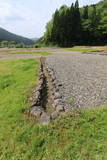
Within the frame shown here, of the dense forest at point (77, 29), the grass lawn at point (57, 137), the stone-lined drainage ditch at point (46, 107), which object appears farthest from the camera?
the dense forest at point (77, 29)

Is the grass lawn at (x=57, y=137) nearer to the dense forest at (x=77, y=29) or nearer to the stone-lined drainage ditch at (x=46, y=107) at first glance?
the stone-lined drainage ditch at (x=46, y=107)

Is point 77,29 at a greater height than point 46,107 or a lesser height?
greater

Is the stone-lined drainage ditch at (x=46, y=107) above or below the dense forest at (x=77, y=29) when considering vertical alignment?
below

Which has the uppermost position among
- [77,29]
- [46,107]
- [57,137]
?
[77,29]

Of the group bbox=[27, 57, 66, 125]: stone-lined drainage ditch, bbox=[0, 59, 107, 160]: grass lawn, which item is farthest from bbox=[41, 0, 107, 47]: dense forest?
bbox=[0, 59, 107, 160]: grass lawn

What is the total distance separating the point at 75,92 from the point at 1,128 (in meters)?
2.47

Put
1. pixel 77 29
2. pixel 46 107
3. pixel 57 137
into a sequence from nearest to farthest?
pixel 57 137 → pixel 46 107 → pixel 77 29

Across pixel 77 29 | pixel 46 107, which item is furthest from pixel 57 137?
pixel 77 29

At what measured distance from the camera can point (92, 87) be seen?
532cm

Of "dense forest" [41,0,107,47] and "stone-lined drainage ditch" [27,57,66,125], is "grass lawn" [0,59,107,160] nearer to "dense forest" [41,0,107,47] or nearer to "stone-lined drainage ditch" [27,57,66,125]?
"stone-lined drainage ditch" [27,57,66,125]

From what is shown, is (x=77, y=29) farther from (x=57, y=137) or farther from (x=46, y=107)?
(x=57, y=137)

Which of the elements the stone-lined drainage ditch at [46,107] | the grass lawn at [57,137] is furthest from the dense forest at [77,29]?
the grass lawn at [57,137]

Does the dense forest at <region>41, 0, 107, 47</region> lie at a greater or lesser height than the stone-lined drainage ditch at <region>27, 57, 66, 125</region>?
greater

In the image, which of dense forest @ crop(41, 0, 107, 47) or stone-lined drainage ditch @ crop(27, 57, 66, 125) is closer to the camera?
stone-lined drainage ditch @ crop(27, 57, 66, 125)
